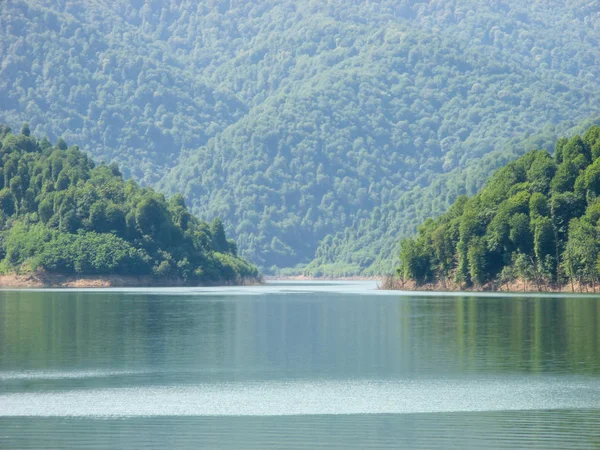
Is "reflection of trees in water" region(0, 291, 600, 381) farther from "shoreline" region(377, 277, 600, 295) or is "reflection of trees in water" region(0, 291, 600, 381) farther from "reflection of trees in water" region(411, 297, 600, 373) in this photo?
"shoreline" region(377, 277, 600, 295)

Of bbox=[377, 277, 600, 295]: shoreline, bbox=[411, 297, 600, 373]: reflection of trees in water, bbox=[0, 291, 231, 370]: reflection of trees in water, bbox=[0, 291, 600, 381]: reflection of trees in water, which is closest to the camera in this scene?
bbox=[0, 291, 600, 381]: reflection of trees in water

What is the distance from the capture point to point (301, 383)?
5238cm

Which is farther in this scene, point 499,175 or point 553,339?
point 499,175

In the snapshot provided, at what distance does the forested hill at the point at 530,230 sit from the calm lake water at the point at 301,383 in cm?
5784

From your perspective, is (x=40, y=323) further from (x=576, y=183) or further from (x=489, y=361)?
(x=576, y=183)

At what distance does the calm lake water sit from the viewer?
3950 cm

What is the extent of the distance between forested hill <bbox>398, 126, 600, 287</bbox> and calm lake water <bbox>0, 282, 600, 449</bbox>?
190ft

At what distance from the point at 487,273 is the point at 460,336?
89.6m

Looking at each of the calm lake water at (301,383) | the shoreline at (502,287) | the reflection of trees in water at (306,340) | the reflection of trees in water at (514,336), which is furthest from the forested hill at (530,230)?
the calm lake water at (301,383)

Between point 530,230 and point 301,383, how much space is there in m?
109

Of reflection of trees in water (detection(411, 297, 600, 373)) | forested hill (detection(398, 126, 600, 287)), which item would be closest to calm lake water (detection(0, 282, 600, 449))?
reflection of trees in water (detection(411, 297, 600, 373))

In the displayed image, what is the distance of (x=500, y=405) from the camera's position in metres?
45.5

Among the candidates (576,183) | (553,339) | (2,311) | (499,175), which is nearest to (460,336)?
(553,339)

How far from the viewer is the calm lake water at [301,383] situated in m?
39.5
